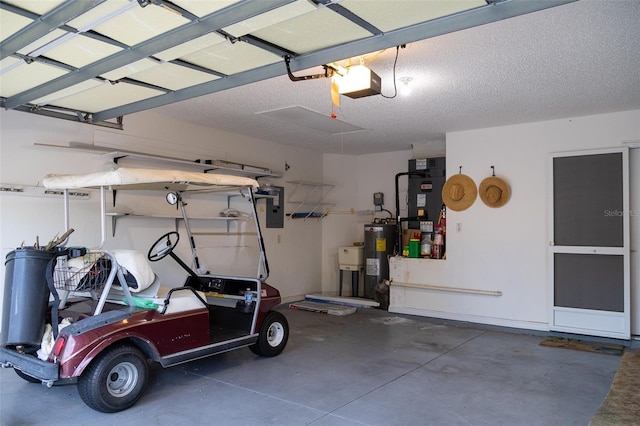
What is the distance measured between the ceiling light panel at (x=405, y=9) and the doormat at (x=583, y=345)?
4370 millimetres

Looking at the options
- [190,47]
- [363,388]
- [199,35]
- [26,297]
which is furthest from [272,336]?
[199,35]

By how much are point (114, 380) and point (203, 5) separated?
2.73 m

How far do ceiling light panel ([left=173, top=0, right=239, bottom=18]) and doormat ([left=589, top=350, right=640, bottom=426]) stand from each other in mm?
3529

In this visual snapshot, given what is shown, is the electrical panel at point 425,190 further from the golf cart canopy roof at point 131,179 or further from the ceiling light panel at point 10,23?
the ceiling light panel at point 10,23

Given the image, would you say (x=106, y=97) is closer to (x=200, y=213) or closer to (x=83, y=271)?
(x=83, y=271)

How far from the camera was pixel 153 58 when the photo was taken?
287 cm

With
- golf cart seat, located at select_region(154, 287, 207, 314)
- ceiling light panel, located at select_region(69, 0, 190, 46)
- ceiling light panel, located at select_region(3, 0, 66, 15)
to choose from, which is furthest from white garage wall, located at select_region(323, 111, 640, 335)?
ceiling light panel, located at select_region(3, 0, 66, 15)

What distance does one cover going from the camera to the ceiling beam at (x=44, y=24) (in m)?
2.20

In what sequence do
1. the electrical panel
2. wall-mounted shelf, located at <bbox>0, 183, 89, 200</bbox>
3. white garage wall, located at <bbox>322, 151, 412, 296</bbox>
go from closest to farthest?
wall-mounted shelf, located at <bbox>0, 183, 89, 200</bbox>, the electrical panel, white garage wall, located at <bbox>322, 151, 412, 296</bbox>

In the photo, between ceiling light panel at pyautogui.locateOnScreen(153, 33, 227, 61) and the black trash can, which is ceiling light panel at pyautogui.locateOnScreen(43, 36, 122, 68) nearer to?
ceiling light panel at pyautogui.locateOnScreen(153, 33, 227, 61)

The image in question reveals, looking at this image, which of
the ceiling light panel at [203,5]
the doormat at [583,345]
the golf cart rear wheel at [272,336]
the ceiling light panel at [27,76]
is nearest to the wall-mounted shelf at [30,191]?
the ceiling light panel at [27,76]

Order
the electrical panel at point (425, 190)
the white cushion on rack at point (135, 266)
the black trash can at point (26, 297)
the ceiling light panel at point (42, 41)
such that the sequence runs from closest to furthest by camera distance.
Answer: the ceiling light panel at point (42, 41)
the black trash can at point (26, 297)
the white cushion on rack at point (135, 266)
the electrical panel at point (425, 190)

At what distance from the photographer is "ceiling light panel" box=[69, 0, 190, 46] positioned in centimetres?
223

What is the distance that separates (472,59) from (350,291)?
17.7ft
